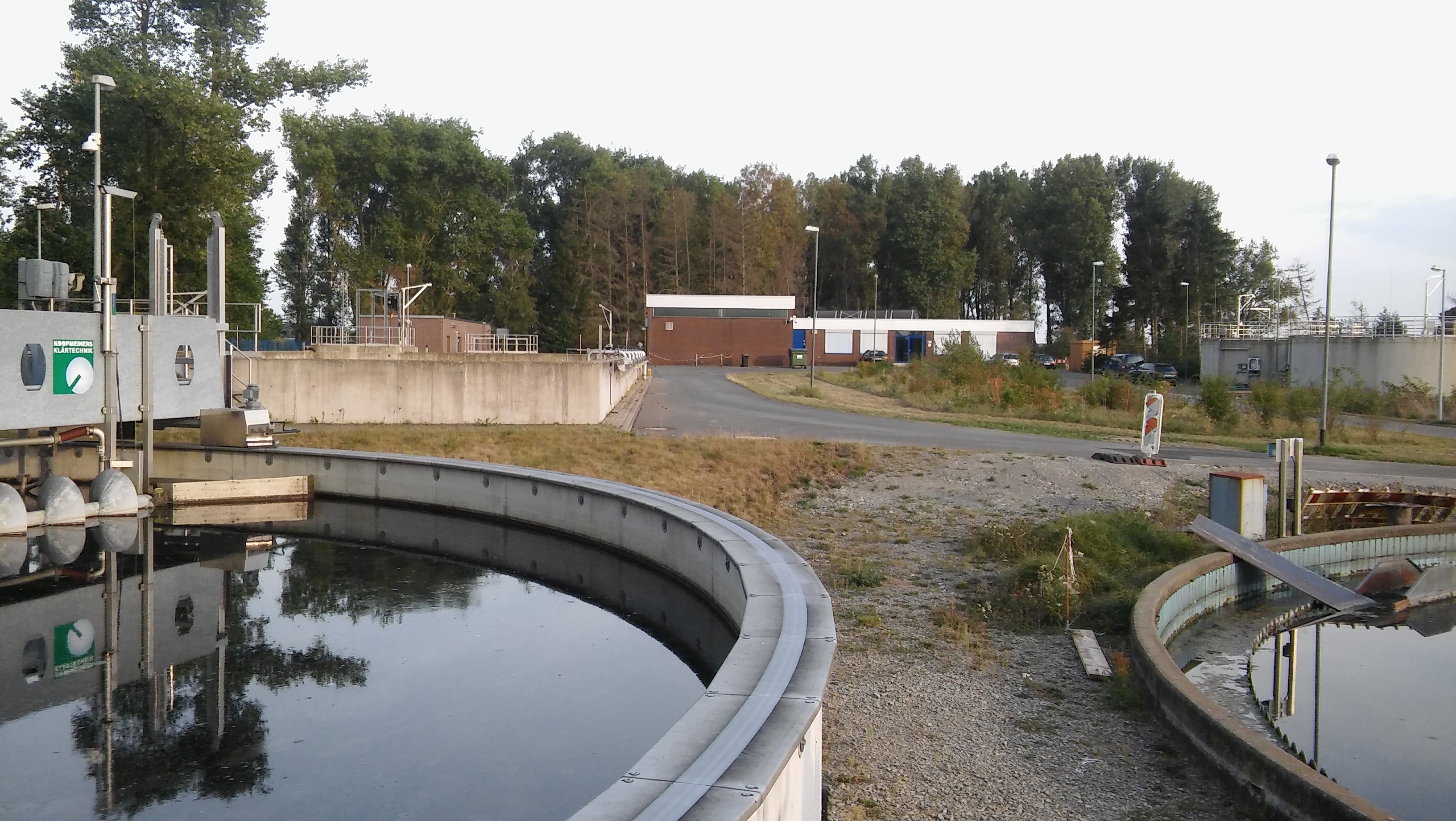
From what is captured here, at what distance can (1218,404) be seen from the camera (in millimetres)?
30781

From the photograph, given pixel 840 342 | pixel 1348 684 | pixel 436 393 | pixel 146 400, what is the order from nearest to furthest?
pixel 1348 684
pixel 146 400
pixel 436 393
pixel 840 342

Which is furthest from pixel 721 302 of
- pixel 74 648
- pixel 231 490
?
pixel 74 648

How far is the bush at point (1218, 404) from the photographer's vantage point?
101 ft

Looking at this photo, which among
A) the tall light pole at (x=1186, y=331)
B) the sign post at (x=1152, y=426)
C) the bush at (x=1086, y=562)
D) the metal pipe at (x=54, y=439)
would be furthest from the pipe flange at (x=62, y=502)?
the tall light pole at (x=1186, y=331)

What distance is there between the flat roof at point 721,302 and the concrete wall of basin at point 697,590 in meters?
54.7

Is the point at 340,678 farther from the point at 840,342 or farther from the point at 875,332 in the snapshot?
the point at 840,342

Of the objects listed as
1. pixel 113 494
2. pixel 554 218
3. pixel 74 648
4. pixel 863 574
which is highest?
A: pixel 554 218

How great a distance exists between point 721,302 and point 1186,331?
2935 cm

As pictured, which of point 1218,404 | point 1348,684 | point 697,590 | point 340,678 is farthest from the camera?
point 1218,404

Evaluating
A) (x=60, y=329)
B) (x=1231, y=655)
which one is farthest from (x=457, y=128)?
(x=1231, y=655)

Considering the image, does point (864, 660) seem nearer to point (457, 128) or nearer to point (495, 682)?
point (495, 682)

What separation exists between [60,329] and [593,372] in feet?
39.6

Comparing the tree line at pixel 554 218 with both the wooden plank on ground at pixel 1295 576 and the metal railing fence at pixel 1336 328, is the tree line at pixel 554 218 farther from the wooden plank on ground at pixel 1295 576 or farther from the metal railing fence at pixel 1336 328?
the wooden plank on ground at pixel 1295 576

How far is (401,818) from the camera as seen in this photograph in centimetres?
716
